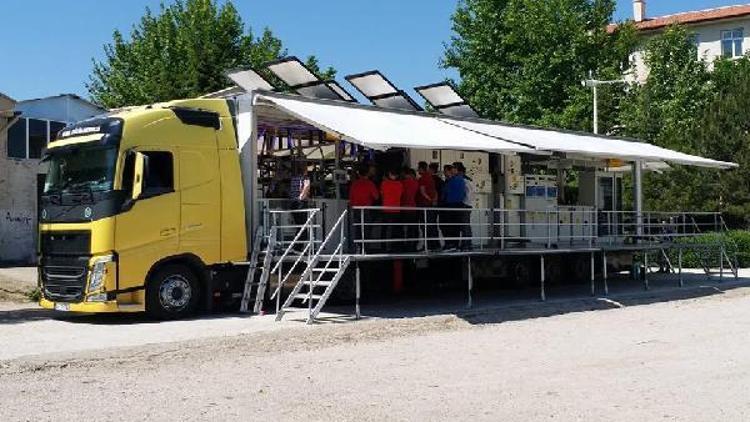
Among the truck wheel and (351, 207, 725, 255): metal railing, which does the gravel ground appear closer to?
the truck wheel

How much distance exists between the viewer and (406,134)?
49.3 ft

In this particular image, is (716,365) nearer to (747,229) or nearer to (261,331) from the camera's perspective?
(261,331)

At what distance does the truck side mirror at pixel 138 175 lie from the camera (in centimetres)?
1354

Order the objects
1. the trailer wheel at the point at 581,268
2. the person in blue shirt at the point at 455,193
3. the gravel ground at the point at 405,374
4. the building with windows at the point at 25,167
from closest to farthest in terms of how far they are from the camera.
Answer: the gravel ground at the point at 405,374 < the person in blue shirt at the point at 455,193 < the trailer wheel at the point at 581,268 < the building with windows at the point at 25,167

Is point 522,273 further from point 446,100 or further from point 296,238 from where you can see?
point 296,238

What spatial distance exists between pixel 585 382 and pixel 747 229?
1077 inches

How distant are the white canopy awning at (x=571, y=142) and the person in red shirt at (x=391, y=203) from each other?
3023 millimetres

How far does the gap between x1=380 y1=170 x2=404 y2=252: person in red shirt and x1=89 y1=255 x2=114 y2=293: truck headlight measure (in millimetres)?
4688

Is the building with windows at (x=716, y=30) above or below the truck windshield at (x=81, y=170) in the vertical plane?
above

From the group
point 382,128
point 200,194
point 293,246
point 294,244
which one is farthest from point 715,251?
point 200,194

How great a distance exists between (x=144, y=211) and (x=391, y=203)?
4.24m

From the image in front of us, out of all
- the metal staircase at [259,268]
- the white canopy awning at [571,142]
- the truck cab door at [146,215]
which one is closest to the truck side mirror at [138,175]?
the truck cab door at [146,215]

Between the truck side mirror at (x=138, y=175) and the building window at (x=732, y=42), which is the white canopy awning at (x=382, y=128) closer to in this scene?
the truck side mirror at (x=138, y=175)

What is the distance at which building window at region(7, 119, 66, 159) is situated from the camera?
25875 millimetres
